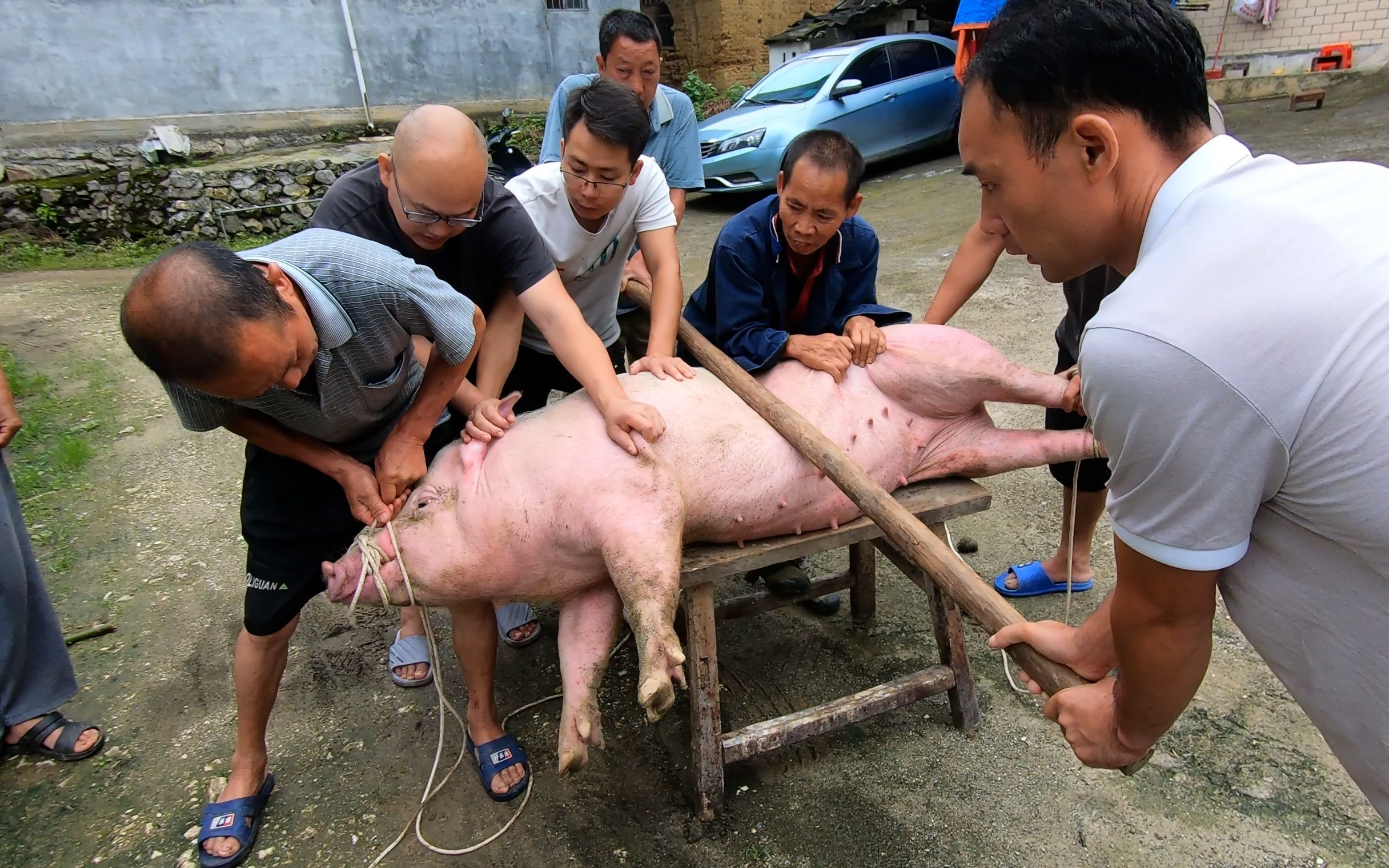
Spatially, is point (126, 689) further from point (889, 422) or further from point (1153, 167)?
point (1153, 167)

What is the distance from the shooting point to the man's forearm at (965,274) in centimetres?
288

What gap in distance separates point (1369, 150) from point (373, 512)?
9.43 m

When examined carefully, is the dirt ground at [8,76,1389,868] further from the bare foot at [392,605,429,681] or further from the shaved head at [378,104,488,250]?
the shaved head at [378,104,488,250]

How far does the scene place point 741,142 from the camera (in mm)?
8891

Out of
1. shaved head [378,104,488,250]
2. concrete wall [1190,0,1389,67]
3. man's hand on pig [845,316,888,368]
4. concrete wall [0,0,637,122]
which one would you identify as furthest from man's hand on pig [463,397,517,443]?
concrete wall [1190,0,1389,67]

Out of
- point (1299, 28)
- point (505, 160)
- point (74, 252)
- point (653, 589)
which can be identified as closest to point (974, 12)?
A: point (1299, 28)

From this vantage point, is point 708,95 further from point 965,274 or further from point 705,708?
point 705,708

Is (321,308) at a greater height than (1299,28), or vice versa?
(1299,28)

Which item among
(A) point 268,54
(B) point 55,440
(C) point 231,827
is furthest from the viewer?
(A) point 268,54

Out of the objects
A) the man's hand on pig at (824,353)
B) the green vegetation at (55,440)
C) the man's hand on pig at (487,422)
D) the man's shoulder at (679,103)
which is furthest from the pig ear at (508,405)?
the green vegetation at (55,440)

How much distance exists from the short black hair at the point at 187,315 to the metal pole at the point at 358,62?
33.2 ft

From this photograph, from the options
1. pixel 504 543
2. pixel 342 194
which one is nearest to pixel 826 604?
pixel 504 543

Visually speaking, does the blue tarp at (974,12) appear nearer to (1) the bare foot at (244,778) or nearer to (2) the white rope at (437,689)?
(2) the white rope at (437,689)

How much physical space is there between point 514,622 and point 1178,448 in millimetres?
2630
